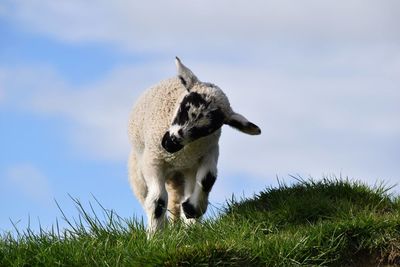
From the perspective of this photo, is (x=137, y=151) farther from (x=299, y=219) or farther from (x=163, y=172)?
(x=299, y=219)

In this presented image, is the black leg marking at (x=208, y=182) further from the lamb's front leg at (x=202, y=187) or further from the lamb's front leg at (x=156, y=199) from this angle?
the lamb's front leg at (x=156, y=199)

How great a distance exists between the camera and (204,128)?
391 inches

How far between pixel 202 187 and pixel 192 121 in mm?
900

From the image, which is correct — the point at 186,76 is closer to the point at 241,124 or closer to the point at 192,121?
the point at 192,121

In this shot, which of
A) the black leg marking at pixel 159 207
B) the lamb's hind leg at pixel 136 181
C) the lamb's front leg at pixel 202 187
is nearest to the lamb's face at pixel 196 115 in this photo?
the lamb's front leg at pixel 202 187

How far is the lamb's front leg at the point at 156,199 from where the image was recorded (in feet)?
33.8

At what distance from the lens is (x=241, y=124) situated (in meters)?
10.3

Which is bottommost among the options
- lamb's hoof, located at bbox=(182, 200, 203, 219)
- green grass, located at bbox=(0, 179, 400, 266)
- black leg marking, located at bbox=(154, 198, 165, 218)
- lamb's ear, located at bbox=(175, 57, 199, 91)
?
green grass, located at bbox=(0, 179, 400, 266)

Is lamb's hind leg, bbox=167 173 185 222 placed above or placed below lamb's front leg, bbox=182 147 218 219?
above

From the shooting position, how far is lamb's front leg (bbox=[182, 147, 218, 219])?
10.3 metres

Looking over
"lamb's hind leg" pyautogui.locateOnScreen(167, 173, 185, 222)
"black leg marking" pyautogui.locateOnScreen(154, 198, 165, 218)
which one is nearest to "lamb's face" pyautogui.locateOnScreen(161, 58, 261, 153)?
"black leg marking" pyautogui.locateOnScreen(154, 198, 165, 218)

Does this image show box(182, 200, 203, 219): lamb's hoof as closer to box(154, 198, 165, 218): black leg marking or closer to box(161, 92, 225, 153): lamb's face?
box(154, 198, 165, 218): black leg marking

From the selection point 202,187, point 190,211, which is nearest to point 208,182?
point 202,187

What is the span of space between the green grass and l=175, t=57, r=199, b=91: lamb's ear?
1570 mm
